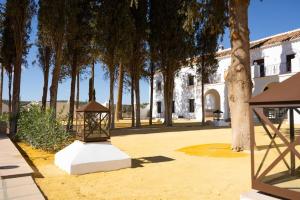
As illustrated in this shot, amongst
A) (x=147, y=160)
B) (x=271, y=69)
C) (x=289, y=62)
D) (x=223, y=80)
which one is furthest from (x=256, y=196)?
(x=223, y=80)

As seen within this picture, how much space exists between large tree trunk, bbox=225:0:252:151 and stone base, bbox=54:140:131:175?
4780mm

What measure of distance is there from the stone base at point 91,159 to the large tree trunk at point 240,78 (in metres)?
4.78

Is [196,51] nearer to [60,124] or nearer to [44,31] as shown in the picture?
[44,31]

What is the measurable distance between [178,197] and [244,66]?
23.5 ft

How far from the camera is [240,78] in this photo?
39.0 feet

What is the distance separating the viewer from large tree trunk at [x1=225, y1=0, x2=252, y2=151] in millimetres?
11735

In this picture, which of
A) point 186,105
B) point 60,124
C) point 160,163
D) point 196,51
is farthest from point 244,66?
point 186,105

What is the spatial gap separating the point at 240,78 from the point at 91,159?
20.4 ft

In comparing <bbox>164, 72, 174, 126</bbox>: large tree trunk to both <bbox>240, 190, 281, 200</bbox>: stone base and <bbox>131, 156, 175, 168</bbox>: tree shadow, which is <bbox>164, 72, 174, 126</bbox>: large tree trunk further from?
<bbox>240, 190, 281, 200</bbox>: stone base

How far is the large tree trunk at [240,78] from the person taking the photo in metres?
11.7

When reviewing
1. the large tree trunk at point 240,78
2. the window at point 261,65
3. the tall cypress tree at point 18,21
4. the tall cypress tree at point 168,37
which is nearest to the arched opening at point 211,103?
the window at point 261,65

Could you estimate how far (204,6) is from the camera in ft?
43.4

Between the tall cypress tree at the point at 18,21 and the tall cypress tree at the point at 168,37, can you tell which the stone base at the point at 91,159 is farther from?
the tall cypress tree at the point at 168,37

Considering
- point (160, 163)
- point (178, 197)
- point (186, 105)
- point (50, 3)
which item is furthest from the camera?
point (186, 105)
